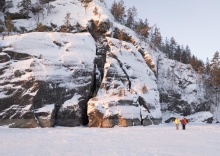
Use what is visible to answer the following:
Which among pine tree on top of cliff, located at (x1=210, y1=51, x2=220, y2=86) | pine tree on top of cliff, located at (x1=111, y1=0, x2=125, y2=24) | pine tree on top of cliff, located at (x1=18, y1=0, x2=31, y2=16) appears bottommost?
pine tree on top of cliff, located at (x1=210, y1=51, x2=220, y2=86)

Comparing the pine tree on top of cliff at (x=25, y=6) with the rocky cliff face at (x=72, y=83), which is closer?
the rocky cliff face at (x=72, y=83)

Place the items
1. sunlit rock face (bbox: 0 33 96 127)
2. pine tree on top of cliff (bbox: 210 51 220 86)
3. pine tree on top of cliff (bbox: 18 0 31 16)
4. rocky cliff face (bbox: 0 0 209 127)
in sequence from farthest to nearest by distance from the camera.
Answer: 1. pine tree on top of cliff (bbox: 210 51 220 86)
2. pine tree on top of cliff (bbox: 18 0 31 16)
3. rocky cliff face (bbox: 0 0 209 127)
4. sunlit rock face (bbox: 0 33 96 127)

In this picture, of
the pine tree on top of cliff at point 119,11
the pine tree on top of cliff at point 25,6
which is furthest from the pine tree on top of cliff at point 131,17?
the pine tree on top of cliff at point 25,6

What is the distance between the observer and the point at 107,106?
39750mm

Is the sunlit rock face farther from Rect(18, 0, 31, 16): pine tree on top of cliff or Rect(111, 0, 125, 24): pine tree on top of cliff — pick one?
Rect(111, 0, 125, 24): pine tree on top of cliff

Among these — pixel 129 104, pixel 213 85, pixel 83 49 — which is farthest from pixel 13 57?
pixel 213 85

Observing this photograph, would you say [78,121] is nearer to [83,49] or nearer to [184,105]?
[83,49]

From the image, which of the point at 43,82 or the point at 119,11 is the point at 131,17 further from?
the point at 43,82

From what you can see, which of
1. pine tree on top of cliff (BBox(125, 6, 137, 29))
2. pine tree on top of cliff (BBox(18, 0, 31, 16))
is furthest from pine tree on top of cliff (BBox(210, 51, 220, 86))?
pine tree on top of cliff (BBox(18, 0, 31, 16))

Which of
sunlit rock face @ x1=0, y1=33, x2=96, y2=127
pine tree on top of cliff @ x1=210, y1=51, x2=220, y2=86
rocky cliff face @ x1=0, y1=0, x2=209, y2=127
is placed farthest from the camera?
pine tree on top of cliff @ x1=210, y1=51, x2=220, y2=86

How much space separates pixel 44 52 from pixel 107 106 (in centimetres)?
1228

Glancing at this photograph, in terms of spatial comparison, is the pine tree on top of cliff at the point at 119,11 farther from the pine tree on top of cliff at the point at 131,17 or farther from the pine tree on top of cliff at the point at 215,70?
the pine tree on top of cliff at the point at 215,70

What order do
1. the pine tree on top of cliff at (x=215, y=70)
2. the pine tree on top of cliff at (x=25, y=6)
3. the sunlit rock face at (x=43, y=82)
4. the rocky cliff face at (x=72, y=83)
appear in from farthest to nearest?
the pine tree on top of cliff at (x=215, y=70)
the pine tree on top of cliff at (x=25, y=6)
the rocky cliff face at (x=72, y=83)
the sunlit rock face at (x=43, y=82)

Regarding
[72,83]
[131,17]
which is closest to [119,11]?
[131,17]
